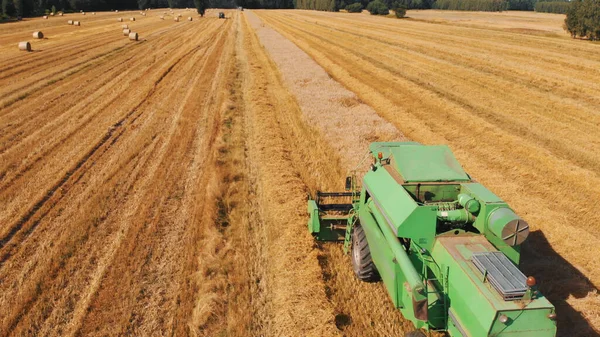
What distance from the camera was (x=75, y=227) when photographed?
7.86m

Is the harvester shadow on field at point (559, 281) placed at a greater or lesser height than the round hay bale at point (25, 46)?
lesser

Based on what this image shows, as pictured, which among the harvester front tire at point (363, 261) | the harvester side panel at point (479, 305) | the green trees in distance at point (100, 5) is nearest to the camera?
the harvester side panel at point (479, 305)

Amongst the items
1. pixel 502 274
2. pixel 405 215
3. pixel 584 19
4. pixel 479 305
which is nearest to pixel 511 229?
pixel 502 274

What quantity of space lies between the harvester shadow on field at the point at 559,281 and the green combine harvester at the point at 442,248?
1469mm

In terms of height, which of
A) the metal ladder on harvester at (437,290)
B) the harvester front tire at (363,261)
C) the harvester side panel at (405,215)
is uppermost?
the harvester side panel at (405,215)

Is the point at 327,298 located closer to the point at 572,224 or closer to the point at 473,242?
the point at 473,242

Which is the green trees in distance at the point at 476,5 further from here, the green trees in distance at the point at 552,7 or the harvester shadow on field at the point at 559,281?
the harvester shadow on field at the point at 559,281

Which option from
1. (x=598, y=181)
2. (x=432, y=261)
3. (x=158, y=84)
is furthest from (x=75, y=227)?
(x=158, y=84)

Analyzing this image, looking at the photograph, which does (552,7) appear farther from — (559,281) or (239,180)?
(559,281)

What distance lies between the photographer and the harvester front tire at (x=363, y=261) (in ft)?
20.0

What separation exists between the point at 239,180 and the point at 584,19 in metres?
39.8

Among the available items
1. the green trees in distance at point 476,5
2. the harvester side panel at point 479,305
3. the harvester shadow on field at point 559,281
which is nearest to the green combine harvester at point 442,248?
the harvester side panel at point 479,305

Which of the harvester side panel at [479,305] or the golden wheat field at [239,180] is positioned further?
the golden wheat field at [239,180]

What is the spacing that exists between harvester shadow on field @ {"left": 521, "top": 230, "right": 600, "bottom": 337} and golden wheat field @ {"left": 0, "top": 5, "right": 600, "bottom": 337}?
0.03m
